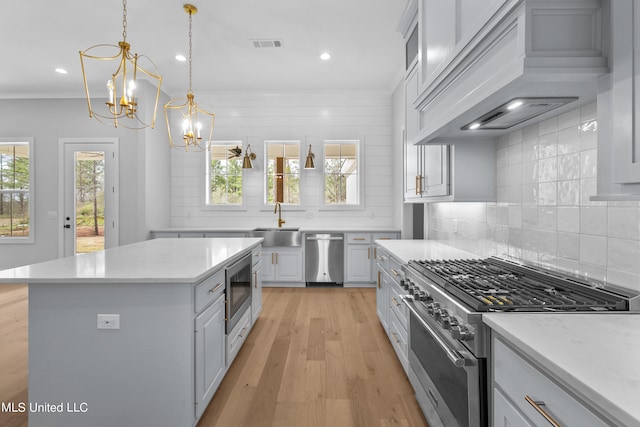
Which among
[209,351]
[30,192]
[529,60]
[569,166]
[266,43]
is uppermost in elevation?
[266,43]

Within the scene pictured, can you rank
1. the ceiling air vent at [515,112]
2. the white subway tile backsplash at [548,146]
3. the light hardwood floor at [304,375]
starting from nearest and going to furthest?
the ceiling air vent at [515,112]
the white subway tile backsplash at [548,146]
the light hardwood floor at [304,375]

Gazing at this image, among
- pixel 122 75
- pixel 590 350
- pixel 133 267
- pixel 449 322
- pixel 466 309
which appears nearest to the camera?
pixel 590 350

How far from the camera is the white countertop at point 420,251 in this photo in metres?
2.47

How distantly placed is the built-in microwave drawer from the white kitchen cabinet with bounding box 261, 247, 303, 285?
105 inches

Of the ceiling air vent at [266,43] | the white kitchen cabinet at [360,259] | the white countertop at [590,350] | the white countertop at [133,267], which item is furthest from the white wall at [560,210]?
the ceiling air vent at [266,43]

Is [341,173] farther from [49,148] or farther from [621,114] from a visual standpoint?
[49,148]

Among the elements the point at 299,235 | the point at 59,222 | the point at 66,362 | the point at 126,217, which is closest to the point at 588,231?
the point at 66,362

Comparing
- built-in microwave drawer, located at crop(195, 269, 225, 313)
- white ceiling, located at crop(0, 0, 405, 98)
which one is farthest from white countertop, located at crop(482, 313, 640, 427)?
white ceiling, located at crop(0, 0, 405, 98)

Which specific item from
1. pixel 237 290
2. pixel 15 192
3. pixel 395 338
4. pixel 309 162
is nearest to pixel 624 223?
pixel 395 338

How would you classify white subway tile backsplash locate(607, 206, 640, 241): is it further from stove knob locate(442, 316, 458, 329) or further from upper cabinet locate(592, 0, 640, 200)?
stove knob locate(442, 316, 458, 329)

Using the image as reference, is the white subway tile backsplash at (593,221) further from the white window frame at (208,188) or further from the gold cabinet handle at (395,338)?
the white window frame at (208,188)

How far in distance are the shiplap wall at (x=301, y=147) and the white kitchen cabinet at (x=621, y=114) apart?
4.41m

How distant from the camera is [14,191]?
17.6 ft

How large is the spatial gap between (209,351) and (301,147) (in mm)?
4049
